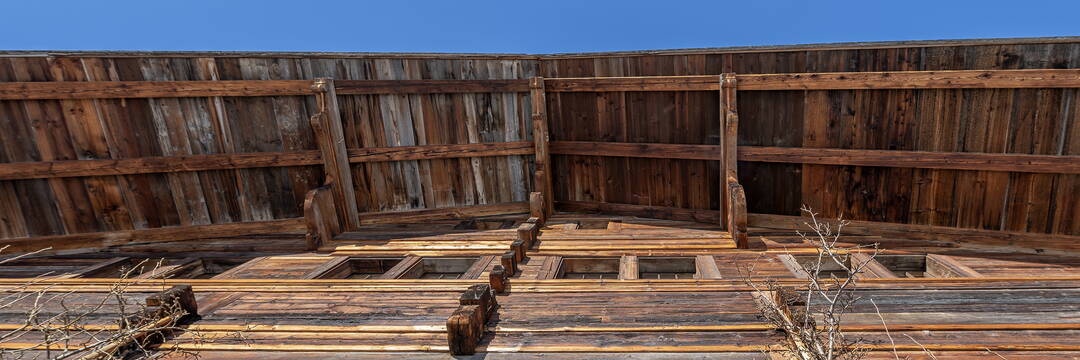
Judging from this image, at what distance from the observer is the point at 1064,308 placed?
431 centimetres

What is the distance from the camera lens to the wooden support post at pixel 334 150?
7523mm

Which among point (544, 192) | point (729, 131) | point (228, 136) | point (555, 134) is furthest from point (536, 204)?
point (228, 136)

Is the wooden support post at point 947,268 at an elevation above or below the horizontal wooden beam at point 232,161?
below

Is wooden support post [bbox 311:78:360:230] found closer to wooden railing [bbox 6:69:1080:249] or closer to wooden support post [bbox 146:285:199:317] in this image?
wooden railing [bbox 6:69:1080:249]

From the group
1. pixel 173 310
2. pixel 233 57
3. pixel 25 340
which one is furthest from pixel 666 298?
pixel 233 57

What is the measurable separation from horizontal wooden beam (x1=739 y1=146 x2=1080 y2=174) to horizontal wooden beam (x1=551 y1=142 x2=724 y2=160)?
578mm

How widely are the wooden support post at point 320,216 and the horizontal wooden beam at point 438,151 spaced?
93 centimetres

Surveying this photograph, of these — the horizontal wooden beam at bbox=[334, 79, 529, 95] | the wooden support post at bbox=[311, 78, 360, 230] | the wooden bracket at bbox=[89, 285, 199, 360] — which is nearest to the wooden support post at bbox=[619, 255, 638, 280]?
the horizontal wooden beam at bbox=[334, 79, 529, 95]

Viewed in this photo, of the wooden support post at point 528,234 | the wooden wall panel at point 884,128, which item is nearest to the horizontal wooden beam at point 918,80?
the wooden wall panel at point 884,128

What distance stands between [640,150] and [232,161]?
7656mm

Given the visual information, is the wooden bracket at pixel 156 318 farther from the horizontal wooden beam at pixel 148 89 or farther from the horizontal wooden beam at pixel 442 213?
the horizontal wooden beam at pixel 148 89

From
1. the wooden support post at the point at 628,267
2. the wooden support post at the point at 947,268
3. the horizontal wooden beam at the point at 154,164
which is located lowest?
the wooden support post at the point at 947,268

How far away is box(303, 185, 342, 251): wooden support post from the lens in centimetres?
725

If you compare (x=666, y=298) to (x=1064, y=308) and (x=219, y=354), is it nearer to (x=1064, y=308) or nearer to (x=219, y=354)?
(x=1064, y=308)
